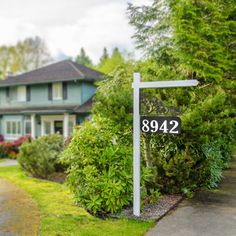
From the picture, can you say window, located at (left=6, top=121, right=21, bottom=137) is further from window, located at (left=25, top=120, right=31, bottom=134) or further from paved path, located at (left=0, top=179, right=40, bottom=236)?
paved path, located at (left=0, top=179, right=40, bottom=236)

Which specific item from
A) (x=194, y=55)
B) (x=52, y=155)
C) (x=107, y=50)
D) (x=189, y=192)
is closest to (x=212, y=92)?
(x=194, y=55)

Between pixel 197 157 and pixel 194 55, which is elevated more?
pixel 194 55

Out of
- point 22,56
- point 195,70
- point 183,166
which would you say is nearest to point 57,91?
point 195,70

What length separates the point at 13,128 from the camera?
25.2 meters

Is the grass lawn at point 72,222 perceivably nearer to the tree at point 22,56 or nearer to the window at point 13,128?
the window at point 13,128

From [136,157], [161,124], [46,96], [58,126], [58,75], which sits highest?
[58,75]

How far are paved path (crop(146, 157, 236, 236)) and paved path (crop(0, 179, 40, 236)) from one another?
2.25 m

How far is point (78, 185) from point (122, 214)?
1.19 metres

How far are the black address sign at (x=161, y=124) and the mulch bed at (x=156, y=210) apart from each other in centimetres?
171

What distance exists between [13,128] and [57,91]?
5.45m

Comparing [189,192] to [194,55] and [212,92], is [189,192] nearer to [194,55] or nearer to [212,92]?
[212,92]

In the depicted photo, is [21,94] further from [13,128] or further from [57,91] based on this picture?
[57,91]

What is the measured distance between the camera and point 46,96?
23.4m

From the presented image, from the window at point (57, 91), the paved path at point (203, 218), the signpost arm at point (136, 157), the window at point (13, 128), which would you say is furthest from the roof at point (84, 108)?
the signpost arm at point (136, 157)
